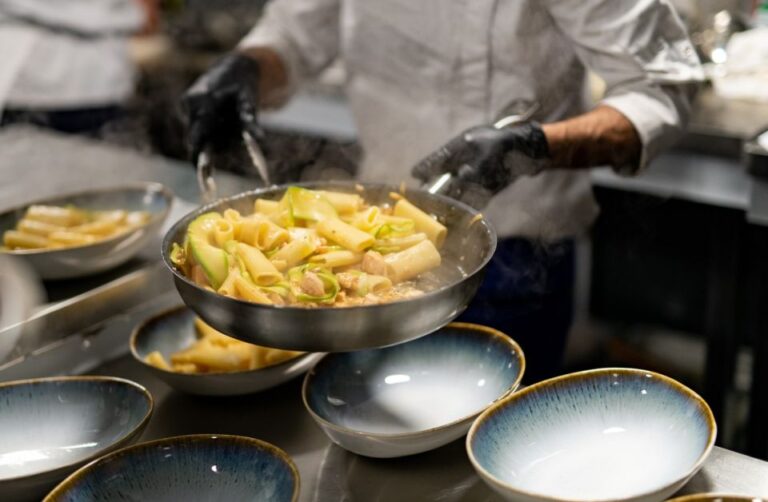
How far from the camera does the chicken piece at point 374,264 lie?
1.07 metres

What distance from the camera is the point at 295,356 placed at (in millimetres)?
1168

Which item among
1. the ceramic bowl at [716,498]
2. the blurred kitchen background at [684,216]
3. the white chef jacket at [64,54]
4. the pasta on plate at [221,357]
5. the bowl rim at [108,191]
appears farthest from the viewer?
the white chef jacket at [64,54]

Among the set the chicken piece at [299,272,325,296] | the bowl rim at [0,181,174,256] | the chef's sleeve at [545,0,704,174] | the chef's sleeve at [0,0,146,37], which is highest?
the chef's sleeve at [545,0,704,174]

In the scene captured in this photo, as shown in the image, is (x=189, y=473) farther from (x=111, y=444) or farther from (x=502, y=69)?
(x=502, y=69)

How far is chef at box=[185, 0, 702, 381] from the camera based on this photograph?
1.40m

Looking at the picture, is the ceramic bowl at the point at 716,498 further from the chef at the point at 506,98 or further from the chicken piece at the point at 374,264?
the chef at the point at 506,98

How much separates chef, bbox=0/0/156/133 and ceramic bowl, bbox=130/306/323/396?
5.73ft

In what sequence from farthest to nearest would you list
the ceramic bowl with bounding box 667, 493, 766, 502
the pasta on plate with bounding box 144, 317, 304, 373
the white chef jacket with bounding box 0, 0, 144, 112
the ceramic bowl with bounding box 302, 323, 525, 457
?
the white chef jacket with bounding box 0, 0, 144, 112 → the pasta on plate with bounding box 144, 317, 304, 373 → the ceramic bowl with bounding box 302, 323, 525, 457 → the ceramic bowl with bounding box 667, 493, 766, 502

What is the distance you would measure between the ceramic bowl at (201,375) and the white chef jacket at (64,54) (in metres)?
1.76

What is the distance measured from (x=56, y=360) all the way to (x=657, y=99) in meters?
1.06

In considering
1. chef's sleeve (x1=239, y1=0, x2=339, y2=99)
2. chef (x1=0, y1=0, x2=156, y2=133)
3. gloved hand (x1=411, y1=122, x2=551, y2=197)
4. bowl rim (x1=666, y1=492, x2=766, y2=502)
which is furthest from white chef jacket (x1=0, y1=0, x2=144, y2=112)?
bowl rim (x1=666, y1=492, x2=766, y2=502)

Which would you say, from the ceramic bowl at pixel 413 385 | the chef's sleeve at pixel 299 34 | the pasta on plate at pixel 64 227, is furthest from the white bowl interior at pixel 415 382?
the chef's sleeve at pixel 299 34

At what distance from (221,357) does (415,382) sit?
27 cm

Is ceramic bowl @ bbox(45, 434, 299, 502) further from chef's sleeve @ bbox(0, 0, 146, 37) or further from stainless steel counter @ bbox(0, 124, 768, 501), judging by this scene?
chef's sleeve @ bbox(0, 0, 146, 37)
